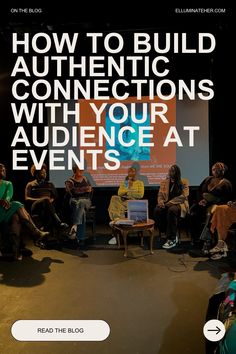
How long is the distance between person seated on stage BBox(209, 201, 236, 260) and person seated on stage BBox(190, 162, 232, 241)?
0.13m

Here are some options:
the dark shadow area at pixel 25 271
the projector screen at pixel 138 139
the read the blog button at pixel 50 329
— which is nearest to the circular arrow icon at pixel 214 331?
the read the blog button at pixel 50 329

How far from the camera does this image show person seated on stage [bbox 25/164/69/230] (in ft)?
14.8

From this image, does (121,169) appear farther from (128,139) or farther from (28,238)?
(28,238)

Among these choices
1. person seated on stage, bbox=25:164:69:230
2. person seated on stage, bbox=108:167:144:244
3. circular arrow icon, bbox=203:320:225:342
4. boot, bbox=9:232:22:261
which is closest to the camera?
circular arrow icon, bbox=203:320:225:342

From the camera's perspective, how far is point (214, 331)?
1601mm

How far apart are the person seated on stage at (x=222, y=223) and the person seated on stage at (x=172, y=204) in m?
0.52

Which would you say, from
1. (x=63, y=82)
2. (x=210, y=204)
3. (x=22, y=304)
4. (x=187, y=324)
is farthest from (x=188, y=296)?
(x=63, y=82)

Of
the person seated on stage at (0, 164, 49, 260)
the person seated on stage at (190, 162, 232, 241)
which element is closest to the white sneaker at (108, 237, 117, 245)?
the person seated on stage at (190, 162, 232, 241)

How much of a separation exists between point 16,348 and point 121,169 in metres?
3.84

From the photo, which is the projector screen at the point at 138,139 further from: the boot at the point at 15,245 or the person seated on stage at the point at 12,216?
the boot at the point at 15,245

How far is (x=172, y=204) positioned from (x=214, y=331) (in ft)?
9.51

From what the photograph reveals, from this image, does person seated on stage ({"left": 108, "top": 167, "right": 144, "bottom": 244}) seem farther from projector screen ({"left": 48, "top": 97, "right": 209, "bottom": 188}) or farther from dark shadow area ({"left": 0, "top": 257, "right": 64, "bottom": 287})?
dark shadow area ({"left": 0, "top": 257, "right": 64, "bottom": 287})

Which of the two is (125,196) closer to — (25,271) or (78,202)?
(78,202)

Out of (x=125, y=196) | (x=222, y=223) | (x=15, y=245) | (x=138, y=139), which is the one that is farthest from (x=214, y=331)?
(x=138, y=139)
